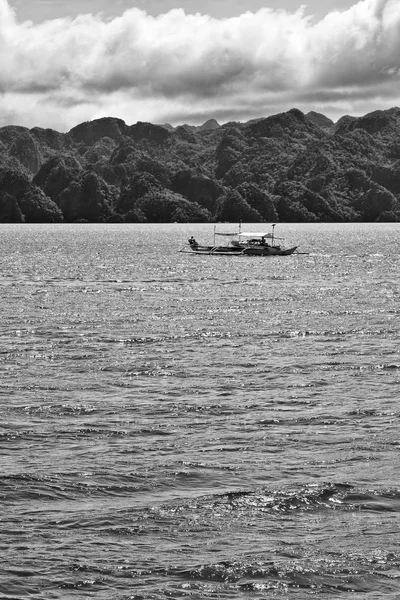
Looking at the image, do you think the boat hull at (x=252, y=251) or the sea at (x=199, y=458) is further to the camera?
the boat hull at (x=252, y=251)

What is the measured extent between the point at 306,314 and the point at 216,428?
40418 millimetres

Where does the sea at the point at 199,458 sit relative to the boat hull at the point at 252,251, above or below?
below

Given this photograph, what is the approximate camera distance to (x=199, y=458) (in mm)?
32375

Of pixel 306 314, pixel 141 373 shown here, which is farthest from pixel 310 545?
pixel 306 314

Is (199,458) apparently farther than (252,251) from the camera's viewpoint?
No

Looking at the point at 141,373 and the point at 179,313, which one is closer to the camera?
the point at 141,373

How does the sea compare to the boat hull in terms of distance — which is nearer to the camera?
the sea

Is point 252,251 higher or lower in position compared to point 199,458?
higher

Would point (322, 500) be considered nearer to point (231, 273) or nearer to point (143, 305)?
point (143, 305)

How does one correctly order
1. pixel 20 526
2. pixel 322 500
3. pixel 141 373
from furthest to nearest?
pixel 141 373 → pixel 322 500 → pixel 20 526

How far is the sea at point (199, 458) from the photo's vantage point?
23.2 meters

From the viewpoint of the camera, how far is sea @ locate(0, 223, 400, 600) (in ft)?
76.1

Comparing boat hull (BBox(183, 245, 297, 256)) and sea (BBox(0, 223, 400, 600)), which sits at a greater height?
boat hull (BBox(183, 245, 297, 256))

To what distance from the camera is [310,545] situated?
2477 centimetres
